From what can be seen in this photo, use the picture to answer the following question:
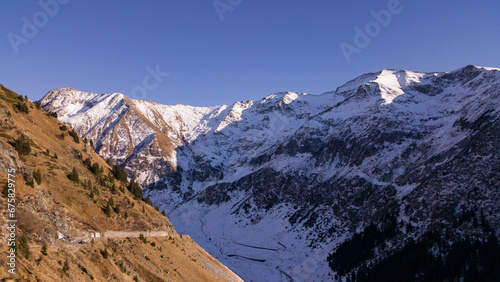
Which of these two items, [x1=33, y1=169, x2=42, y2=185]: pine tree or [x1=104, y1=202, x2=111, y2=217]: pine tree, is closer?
[x1=33, y1=169, x2=42, y2=185]: pine tree

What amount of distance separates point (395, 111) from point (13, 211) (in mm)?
170936

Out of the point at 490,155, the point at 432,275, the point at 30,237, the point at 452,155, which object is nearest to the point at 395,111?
the point at 452,155

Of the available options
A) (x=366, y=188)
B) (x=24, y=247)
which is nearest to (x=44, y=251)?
(x=24, y=247)

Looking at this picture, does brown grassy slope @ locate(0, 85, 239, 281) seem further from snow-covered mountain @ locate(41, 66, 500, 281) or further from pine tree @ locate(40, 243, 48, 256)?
snow-covered mountain @ locate(41, 66, 500, 281)

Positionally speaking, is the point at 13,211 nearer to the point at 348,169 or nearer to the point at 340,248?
the point at 340,248

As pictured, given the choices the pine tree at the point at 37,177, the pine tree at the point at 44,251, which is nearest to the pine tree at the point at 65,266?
the pine tree at the point at 44,251

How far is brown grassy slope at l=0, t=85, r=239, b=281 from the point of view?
3241cm

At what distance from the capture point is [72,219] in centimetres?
4225

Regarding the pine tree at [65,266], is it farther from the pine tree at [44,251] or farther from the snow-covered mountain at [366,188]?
the snow-covered mountain at [366,188]

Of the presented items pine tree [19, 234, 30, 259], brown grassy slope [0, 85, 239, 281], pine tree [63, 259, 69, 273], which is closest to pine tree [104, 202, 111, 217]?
brown grassy slope [0, 85, 239, 281]

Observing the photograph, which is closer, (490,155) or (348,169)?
(490,155)

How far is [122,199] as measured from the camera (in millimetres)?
62438

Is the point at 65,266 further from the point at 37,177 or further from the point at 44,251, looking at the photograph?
the point at 37,177

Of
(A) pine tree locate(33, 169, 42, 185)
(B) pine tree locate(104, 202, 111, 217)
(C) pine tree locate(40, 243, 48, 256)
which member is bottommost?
(B) pine tree locate(104, 202, 111, 217)
